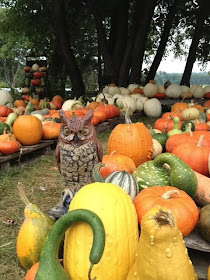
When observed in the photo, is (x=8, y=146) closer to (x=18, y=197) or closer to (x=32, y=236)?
(x=18, y=197)

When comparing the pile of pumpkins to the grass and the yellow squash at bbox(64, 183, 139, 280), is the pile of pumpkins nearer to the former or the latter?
the yellow squash at bbox(64, 183, 139, 280)

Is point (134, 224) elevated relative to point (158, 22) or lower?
lower

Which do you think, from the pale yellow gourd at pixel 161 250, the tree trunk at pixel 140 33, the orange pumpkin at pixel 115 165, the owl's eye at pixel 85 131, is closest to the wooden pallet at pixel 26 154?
the orange pumpkin at pixel 115 165

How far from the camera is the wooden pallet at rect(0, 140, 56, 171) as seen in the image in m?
4.69

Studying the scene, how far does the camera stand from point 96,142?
8.57ft

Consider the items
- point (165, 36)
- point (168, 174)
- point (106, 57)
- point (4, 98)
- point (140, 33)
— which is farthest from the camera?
point (165, 36)

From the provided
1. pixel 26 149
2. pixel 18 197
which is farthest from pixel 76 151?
pixel 26 149

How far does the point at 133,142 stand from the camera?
Result: 343cm

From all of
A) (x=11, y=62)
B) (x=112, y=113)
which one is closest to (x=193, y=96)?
(x=112, y=113)

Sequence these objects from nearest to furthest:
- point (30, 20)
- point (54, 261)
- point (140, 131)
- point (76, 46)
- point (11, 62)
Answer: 1. point (54, 261)
2. point (140, 131)
3. point (30, 20)
4. point (76, 46)
5. point (11, 62)

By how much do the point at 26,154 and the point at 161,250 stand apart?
4.22 metres

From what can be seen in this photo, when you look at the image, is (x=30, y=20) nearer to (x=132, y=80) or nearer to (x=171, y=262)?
(x=132, y=80)

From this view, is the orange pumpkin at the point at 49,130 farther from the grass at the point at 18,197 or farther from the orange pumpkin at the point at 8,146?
the orange pumpkin at the point at 8,146

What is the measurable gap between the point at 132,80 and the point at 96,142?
9594 millimetres
